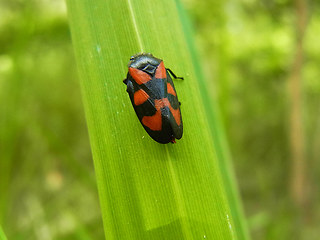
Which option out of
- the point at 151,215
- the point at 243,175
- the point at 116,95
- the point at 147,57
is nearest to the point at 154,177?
the point at 151,215

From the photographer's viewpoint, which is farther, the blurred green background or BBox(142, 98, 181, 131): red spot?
the blurred green background

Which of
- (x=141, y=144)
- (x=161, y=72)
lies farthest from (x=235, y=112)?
(x=141, y=144)

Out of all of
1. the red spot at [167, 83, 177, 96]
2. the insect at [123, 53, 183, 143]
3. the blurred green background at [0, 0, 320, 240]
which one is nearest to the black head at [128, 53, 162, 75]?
the insect at [123, 53, 183, 143]

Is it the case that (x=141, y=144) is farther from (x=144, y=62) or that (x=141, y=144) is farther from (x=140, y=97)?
(x=144, y=62)

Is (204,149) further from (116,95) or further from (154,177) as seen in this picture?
(116,95)

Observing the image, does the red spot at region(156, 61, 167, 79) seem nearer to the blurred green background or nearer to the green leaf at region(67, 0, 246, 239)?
the green leaf at region(67, 0, 246, 239)

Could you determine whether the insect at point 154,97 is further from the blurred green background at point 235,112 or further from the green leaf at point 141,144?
the blurred green background at point 235,112

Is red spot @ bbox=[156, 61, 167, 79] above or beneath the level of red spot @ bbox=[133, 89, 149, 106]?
above
